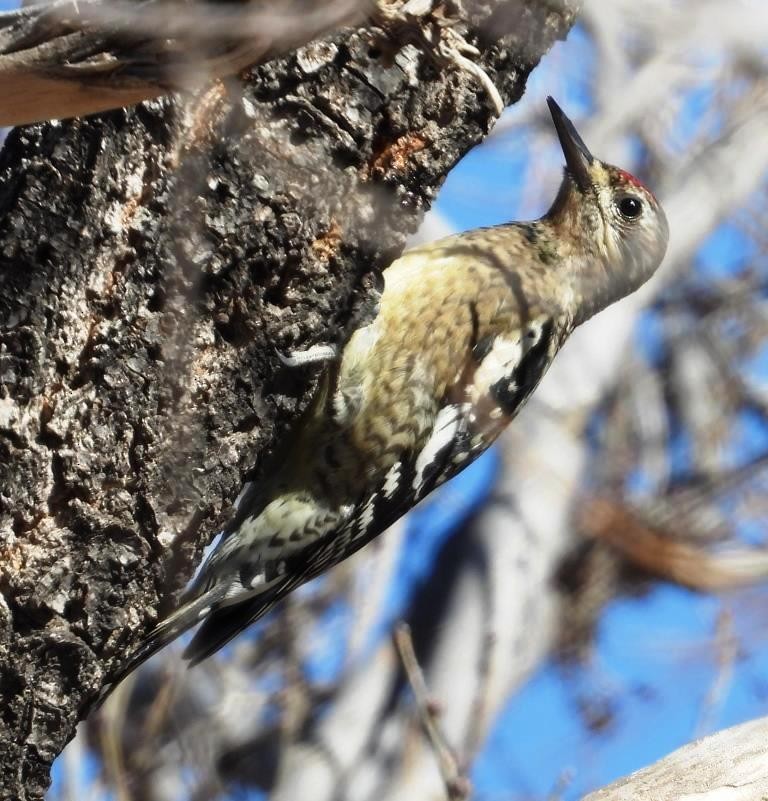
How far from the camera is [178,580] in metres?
2.57

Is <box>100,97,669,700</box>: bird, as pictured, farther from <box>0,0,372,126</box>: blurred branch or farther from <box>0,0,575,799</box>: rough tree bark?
<box>0,0,372,126</box>: blurred branch

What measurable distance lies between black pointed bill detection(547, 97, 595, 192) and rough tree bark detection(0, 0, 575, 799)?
1.32 metres

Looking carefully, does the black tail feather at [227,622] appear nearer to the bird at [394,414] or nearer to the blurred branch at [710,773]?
the bird at [394,414]

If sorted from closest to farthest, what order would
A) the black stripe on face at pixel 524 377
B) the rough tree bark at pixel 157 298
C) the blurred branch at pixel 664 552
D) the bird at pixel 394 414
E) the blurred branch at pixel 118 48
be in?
the blurred branch at pixel 118 48
the rough tree bark at pixel 157 298
the bird at pixel 394 414
the black stripe on face at pixel 524 377
the blurred branch at pixel 664 552

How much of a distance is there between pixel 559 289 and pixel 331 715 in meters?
3.41

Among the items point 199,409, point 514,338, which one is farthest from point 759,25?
point 514,338

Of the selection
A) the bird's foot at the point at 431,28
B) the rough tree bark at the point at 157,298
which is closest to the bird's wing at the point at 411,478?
the rough tree bark at the point at 157,298

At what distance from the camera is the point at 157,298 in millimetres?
2379

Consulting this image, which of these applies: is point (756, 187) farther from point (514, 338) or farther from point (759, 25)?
point (759, 25)

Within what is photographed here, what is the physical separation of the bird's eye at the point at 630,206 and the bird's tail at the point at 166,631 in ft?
5.72

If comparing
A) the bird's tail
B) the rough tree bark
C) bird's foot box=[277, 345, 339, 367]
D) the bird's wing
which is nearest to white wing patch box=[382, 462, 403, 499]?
the bird's wing

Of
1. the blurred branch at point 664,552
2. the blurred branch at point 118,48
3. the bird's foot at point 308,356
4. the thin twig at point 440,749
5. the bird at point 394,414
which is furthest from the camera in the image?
the blurred branch at point 664,552

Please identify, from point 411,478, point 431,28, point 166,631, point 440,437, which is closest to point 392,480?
point 411,478

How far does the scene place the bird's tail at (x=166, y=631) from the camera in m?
2.70
